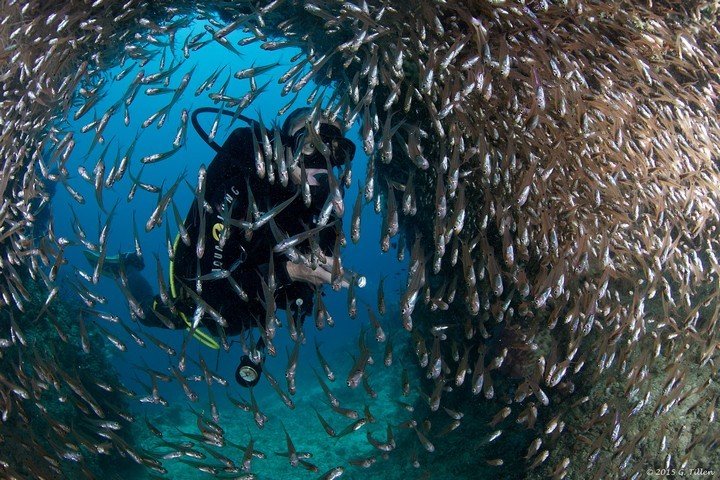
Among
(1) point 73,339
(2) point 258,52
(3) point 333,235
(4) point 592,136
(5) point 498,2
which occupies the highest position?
(5) point 498,2

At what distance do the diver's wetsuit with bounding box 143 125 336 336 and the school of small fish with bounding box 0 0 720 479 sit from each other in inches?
9.2

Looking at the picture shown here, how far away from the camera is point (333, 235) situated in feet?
13.9

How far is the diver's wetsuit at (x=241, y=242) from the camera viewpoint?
4.12 m

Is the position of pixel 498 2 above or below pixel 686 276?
above

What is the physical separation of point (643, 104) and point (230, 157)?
429 cm

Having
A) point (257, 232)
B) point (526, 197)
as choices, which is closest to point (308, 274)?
point (257, 232)

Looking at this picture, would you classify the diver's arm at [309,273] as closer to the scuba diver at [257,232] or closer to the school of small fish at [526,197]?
the scuba diver at [257,232]

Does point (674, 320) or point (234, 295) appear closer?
point (234, 295)

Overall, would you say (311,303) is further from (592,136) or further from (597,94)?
(597,94)

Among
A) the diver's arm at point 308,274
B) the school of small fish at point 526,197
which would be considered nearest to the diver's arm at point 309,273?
the diver's arm at point 308,274

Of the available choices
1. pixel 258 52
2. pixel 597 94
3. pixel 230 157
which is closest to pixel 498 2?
pixel 597 94

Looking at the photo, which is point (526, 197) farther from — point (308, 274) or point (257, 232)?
point (257, 232)

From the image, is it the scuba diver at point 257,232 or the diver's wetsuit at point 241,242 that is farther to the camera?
the diver's wetsuit at point 241,242

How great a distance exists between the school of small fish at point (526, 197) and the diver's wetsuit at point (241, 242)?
23 cm
